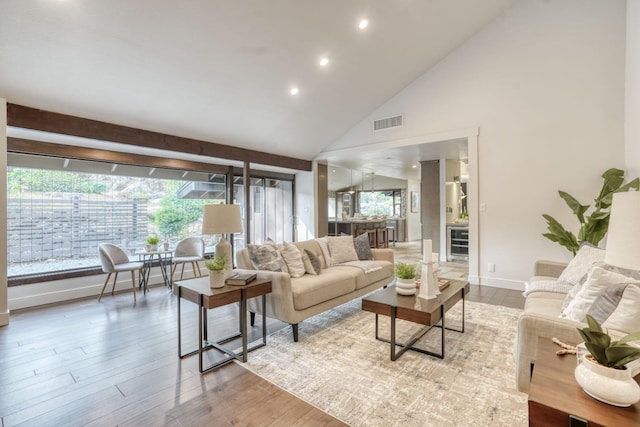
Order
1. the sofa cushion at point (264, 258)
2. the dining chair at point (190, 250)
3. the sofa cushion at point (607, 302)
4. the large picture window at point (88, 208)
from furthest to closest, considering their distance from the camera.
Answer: the dining chair at point (190, 250)
the large picture window at point (88, 208)
the sofa cushion at point (264, 258)
the sofa cushion at point (607, 302)

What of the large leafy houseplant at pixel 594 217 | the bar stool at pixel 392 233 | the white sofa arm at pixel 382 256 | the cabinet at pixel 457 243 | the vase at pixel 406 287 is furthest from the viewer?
the bar stool at pixel 392 233

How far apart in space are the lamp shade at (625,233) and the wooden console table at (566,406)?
0.52 meters

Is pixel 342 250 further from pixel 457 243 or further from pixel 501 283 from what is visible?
pixel 457 243

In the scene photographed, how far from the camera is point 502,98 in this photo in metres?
4.86

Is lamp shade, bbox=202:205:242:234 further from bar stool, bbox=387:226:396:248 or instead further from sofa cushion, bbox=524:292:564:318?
bar stool, bbox=387:226:396:248

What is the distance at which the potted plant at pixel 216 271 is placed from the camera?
8.55 feet

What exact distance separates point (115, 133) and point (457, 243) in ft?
24.3

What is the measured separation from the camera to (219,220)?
9.19 feet

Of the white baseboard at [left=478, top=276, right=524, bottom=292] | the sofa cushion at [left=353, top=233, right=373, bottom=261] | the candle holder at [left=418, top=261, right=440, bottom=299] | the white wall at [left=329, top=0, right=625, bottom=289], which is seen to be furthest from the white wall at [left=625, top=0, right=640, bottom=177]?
the sofa cushion at [left=353, top=233, right=373, bottom=261]

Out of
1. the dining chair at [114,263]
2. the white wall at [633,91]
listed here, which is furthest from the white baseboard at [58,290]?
the white wall at [633,91]

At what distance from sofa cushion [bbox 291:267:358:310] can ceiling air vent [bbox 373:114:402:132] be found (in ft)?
11.4

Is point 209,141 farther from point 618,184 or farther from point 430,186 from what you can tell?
point 618,184

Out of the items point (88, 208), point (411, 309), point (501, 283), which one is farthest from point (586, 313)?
point (88, 208)

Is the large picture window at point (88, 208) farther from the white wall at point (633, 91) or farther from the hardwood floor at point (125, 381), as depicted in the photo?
the white wall at point (633, 91)
